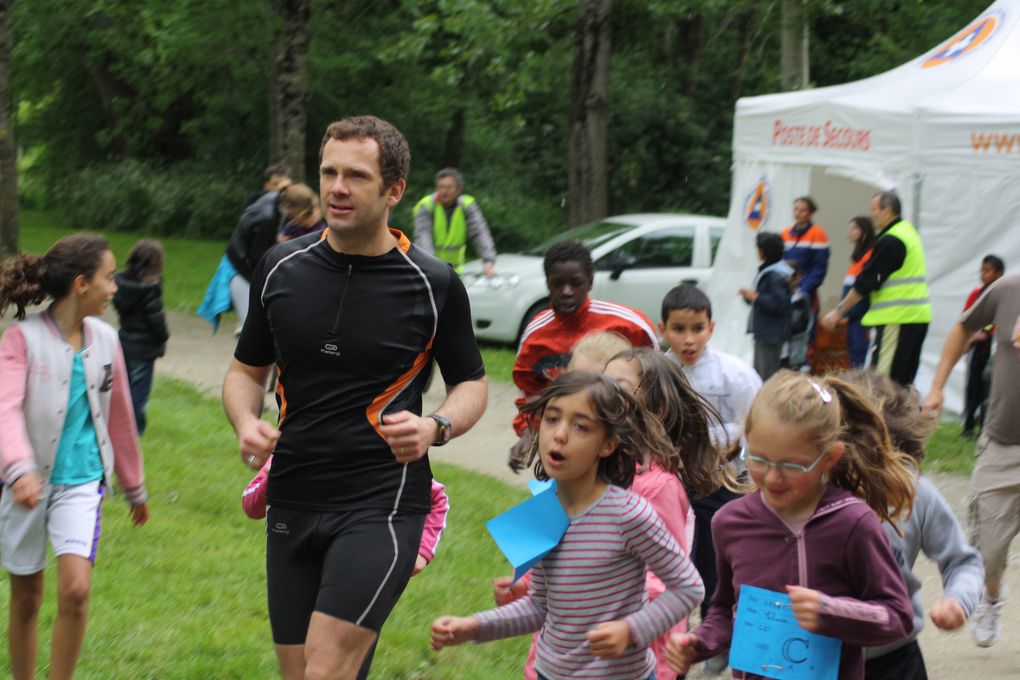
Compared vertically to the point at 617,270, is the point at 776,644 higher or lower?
higher

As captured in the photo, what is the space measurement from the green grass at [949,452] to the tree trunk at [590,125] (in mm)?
9319

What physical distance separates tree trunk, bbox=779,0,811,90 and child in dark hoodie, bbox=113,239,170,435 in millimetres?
15852

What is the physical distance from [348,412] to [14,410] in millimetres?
1469

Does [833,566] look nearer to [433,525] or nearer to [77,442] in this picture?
[433,525]

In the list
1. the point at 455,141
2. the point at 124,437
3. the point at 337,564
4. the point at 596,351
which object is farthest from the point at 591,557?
the point at 455,141

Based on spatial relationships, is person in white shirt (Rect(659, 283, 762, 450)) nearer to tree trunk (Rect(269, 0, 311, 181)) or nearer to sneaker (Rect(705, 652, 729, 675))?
sneaker (Rect(705, 652, 729, 675))

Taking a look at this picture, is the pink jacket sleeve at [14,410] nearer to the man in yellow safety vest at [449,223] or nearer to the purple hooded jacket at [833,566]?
the purple hooded jacket at [833,566]

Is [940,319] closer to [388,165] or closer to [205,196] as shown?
[388,165]

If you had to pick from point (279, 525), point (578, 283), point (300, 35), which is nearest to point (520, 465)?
point (279, 525)

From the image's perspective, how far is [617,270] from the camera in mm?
15227

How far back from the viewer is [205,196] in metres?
30.1

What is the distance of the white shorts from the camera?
474cm

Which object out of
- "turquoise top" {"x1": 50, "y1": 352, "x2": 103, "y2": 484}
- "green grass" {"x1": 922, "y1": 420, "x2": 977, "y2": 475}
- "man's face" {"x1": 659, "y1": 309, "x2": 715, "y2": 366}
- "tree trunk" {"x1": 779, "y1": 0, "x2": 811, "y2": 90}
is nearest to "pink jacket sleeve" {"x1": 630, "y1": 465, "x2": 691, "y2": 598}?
"man's face" {"x1": 659, "y1": 309, "x2": 715, "y2": 366}

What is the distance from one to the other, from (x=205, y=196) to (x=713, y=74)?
11.7 metres
